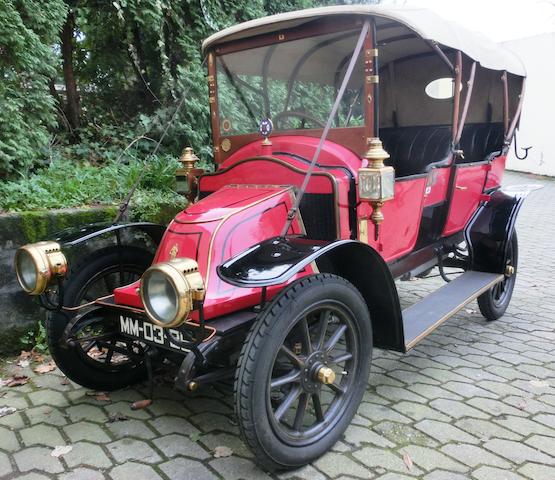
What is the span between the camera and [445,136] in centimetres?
465

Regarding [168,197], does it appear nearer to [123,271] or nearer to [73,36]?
[123,271]

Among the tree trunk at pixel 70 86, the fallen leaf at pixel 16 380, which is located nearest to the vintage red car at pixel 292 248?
the fallen leaf at pixel 16 380

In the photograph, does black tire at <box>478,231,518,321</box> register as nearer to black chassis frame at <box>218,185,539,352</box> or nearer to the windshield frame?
black chassis frame at <box>218,185,539,352</box>

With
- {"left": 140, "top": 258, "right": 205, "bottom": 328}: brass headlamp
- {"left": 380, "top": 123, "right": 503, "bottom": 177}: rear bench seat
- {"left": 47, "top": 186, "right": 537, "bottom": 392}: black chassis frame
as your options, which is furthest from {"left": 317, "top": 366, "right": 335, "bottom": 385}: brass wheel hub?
{"left": 380, "top": 123, "right": 503, "bottom": 177}: rear bench seat

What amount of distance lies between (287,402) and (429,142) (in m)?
3.20

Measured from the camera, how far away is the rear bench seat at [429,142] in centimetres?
465

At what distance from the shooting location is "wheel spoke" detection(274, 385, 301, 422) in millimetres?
2225

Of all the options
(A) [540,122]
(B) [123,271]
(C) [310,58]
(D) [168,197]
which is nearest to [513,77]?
(C) [310,58]

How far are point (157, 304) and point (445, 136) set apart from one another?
3.49 metres

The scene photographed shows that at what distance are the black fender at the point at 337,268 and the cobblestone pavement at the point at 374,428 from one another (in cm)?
49

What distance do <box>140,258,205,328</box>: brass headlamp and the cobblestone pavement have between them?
0.80m

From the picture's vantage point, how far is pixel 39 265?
2.42 meters

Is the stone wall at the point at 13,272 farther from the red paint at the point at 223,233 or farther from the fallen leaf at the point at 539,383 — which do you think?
the fallen leaf at the point at 539,383

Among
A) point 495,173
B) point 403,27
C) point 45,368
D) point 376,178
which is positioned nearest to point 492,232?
point 495,173
